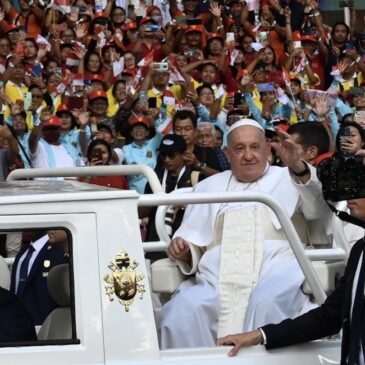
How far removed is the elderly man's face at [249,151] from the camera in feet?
20.3


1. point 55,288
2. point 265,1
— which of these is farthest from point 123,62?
point 55,288

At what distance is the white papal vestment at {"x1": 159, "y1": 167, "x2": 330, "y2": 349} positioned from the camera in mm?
5152

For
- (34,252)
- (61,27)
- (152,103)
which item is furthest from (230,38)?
(34,252)

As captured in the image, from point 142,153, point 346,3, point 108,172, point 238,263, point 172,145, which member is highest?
point 108,172

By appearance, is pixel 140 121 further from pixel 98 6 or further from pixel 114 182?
pixel 98 6

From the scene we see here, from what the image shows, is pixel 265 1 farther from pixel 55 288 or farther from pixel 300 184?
pixel 55 288

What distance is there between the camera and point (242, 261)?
18.2ft

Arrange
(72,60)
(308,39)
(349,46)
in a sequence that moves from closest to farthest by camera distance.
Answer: (72,60) → (349,46) → (308,39)

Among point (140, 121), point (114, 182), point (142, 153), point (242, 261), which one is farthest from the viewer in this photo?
point (140, 121)

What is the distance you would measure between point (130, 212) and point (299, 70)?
35.0ft

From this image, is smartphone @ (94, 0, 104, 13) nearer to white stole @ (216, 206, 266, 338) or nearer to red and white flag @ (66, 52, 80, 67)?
red and white flag @ (66, 52, 80, 67)

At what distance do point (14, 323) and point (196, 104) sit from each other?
845cm

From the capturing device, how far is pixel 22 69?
43.4 feet

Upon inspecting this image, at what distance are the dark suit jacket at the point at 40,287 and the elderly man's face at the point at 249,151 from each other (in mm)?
1554
